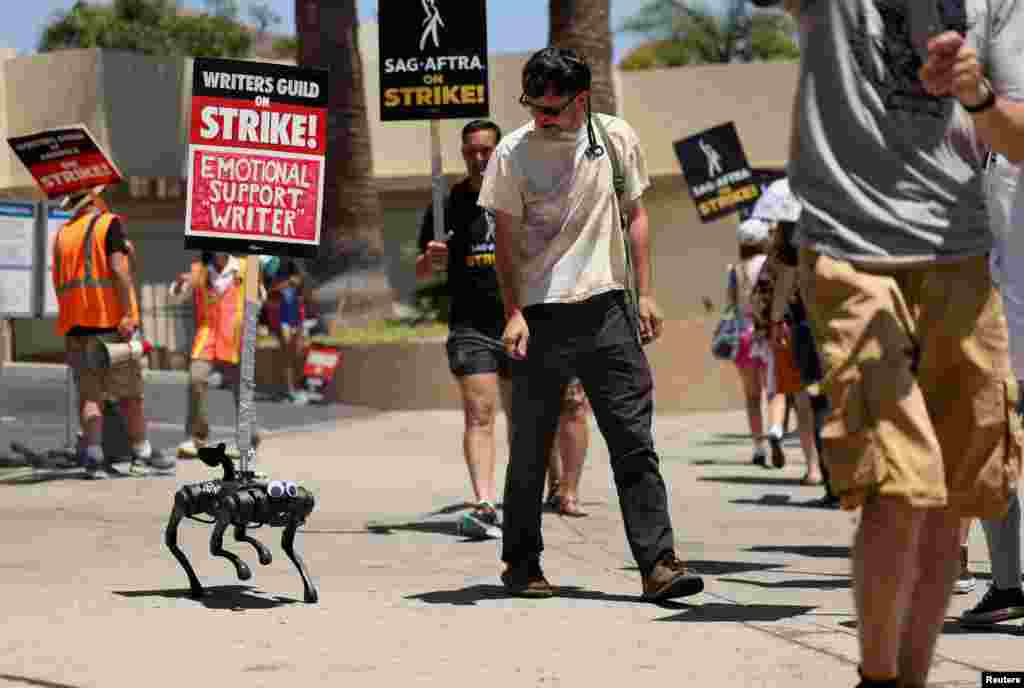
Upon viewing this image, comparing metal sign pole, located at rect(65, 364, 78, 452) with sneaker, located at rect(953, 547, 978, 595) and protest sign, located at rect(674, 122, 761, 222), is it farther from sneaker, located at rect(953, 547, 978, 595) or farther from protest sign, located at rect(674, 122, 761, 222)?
sneaker, located at rect(953, 547, 978, 595)

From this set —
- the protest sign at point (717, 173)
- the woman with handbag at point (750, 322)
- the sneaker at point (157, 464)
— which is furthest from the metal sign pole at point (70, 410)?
the protest sign at point (717, 173)

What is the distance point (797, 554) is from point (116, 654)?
3.77 metres

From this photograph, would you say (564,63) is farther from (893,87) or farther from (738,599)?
(893,87)

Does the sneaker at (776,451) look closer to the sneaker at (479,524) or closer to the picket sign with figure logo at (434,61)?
the picket sign with figure logo at (434,61)

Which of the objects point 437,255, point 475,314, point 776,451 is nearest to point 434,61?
point 437,255

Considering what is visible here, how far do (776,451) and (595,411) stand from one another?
22.3 feet

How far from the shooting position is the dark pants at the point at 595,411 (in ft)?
23.5

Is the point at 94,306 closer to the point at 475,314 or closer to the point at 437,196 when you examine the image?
the point at 437,196

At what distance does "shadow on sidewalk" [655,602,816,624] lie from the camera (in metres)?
6.73

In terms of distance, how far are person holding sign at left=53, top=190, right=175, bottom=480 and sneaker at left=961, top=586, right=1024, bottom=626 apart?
668cm

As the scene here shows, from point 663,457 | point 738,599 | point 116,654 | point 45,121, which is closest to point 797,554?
point 738,599

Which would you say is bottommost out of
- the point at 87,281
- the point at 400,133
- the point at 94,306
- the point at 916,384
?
the point at 916,384

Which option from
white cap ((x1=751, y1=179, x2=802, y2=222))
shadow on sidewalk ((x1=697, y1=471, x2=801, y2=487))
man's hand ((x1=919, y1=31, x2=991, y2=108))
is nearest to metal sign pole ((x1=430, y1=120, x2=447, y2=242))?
white cap ((x1=751, y1=179, x2=802, y2=222))

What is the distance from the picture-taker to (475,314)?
9328mm
